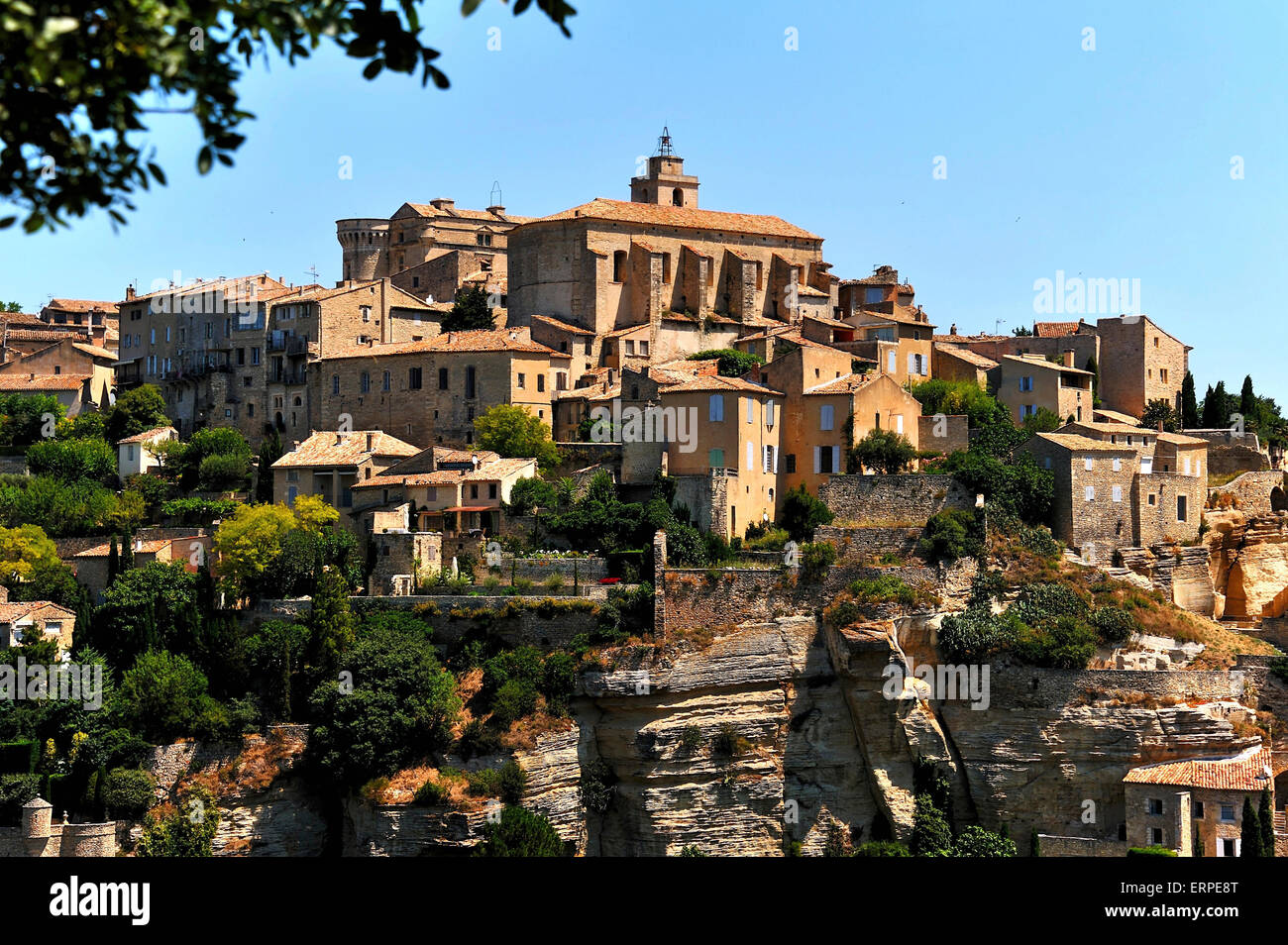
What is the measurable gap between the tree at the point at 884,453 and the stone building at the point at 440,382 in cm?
1171

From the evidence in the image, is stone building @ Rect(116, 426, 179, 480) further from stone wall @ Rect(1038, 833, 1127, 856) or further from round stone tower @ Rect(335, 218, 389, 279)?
stone wall @ Rect(1038, 833, 1127, 856)

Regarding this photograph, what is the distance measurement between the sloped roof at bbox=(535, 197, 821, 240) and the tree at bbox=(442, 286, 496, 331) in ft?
11.6

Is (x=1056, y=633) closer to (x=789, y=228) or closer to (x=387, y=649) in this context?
(x=387, y=649)

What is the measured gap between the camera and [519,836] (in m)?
38.8

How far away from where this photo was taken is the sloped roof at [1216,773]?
36.1 meters

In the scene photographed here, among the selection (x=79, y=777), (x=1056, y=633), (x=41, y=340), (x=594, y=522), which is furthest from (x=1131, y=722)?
(x=41, y=340)

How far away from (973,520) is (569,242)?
22.4 meters

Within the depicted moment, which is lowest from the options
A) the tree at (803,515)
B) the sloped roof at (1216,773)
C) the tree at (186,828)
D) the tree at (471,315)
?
the tree at (186,828)

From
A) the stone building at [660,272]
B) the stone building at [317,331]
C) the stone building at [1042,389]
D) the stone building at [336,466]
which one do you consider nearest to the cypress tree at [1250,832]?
the stone building at [1042,389]

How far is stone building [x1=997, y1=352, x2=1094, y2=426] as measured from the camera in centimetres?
5128

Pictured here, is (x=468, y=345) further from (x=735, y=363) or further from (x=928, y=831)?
(x=928, y=831)

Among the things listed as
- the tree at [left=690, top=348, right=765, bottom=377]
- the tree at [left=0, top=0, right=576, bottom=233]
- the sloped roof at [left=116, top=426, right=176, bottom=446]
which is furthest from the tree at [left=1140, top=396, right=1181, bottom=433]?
the tree at [left=0, top=0, right=576, bottom=233]

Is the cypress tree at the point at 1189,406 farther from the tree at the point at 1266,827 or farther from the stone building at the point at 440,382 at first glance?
the tree at the point at 1266,827

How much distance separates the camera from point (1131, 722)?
38906 mm
